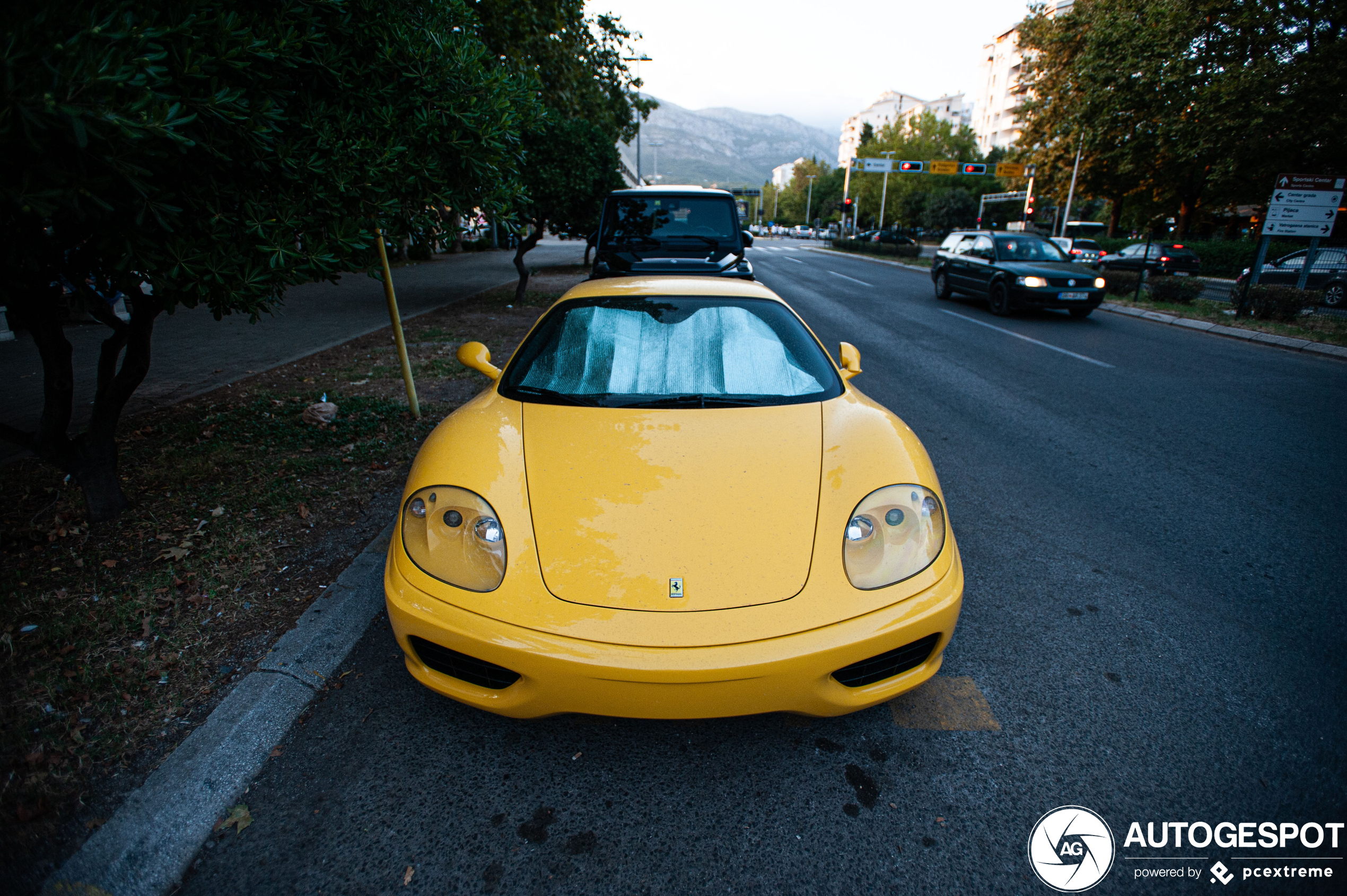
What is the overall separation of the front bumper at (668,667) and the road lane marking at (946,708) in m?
0.36

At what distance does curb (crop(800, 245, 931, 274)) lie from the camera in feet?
80.3

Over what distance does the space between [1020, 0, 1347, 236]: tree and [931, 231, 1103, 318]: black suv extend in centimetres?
1073

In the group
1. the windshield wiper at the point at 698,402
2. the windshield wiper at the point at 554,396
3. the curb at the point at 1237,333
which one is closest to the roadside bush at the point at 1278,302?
the curb at the point at 1237,333

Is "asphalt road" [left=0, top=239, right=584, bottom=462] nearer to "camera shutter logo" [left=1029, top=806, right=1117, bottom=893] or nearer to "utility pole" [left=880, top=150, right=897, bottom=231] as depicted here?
"camera shutter logo" [left=1029, top=806, right=1117, bottom=893]

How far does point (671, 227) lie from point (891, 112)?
461ft

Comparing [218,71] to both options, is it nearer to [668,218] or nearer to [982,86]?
[668,218]

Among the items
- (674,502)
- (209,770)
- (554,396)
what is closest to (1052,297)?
(554,396)

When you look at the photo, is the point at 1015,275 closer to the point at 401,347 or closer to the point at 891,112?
the point at 401,347

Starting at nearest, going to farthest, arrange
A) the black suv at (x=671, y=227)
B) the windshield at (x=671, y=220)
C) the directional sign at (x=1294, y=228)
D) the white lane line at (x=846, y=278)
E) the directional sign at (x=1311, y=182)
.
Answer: the black suv at (x=671, y=227), the windshield at (x=671, y=220), the directional sign at (x=1311, y=182), the directional sign at (x=1294, y=228), the white lane line at (x=846, y=278)

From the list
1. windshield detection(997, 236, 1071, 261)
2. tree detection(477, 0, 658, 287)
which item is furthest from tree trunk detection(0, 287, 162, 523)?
windshield detection(997, 236, 1071, 261)

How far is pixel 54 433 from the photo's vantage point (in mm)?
3092

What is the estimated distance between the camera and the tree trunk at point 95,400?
3031mm

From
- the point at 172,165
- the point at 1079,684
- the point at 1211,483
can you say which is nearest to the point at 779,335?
the point at 1079,684

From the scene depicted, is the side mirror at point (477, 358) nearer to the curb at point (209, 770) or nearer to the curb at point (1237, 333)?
the curb at point (209, 770)
